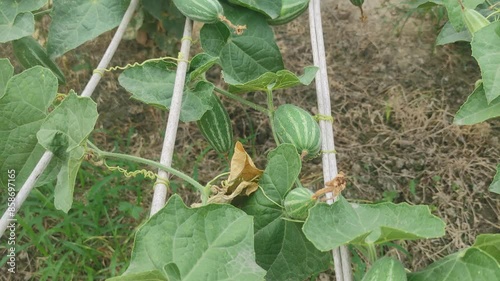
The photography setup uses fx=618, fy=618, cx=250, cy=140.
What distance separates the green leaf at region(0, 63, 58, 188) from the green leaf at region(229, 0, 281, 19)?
653 millimetres

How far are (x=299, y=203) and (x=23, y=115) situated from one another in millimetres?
680

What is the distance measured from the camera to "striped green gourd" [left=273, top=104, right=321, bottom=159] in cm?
148

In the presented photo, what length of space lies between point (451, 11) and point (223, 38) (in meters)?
0.65

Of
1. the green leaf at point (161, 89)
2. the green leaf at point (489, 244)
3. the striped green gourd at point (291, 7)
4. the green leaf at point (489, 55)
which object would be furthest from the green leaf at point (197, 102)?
the green leaf at point (489, 244)

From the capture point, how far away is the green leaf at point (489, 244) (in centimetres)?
111

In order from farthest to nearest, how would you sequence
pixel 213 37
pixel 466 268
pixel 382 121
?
pixel 382 121 → pixel 213 37 → pixel 466 268

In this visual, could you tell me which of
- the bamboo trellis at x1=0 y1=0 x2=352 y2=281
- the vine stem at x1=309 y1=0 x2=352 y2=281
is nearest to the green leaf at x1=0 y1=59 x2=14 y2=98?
the bamboo trellis at x1=0 y1=0 x2=352 y2=281

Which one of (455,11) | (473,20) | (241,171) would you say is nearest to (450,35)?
(455,11)

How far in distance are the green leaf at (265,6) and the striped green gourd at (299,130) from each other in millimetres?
386

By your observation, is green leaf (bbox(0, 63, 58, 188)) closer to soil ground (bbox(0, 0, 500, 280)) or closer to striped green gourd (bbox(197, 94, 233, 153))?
striped green gourd (bbox(197, 94, 233, 153))

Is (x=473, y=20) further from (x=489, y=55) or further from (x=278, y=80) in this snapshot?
(x=278, y=80)

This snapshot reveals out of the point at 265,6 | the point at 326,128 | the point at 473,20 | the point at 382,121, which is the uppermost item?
the point at 473,20

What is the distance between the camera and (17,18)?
Answer: 172 cm

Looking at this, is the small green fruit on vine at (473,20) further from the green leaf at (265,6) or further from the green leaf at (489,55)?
the green leaf at (265,6)
